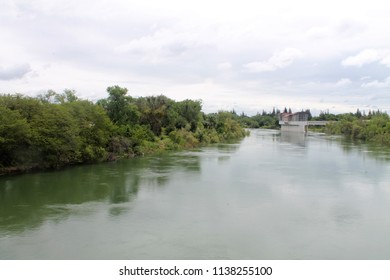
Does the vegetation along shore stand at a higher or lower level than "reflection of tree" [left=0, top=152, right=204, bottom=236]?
higher

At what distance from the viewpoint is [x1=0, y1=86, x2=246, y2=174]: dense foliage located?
20.8 metres

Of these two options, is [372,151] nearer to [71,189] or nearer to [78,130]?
[78,130]

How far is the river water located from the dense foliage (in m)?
1.53

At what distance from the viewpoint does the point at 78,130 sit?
24.2 metres

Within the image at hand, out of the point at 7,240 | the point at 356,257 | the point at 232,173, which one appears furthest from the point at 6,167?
the point at 356,257

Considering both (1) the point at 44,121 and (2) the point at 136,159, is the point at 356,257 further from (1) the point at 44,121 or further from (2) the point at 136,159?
(2) the point at 136,159

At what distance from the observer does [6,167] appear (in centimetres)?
2102

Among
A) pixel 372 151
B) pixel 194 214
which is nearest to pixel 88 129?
pixel 194 214

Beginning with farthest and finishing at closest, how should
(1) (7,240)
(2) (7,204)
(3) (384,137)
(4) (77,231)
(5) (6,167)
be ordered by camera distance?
(3) (384,137) → (5) (6,167) → (2) (7,204) → (4) (77,231) → (1) (7,240)

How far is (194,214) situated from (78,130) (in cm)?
1296

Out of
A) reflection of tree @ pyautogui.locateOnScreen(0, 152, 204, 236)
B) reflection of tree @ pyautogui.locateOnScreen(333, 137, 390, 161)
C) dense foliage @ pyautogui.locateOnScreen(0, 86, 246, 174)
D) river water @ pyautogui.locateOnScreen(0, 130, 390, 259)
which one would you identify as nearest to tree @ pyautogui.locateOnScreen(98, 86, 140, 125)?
dense foliage @ pyautogui.locateOnScreen(0, 86, 246, 174)

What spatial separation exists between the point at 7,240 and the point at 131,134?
20986 mm

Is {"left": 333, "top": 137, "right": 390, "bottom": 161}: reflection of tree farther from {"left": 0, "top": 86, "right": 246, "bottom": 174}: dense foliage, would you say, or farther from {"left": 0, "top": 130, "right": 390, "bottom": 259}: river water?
{"left": 0, "top": 86, "right": 246, "bottom": 174}: dense foliage

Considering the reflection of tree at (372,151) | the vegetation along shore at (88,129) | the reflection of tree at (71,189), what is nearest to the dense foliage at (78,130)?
the vegetation along shore at (88,129)
